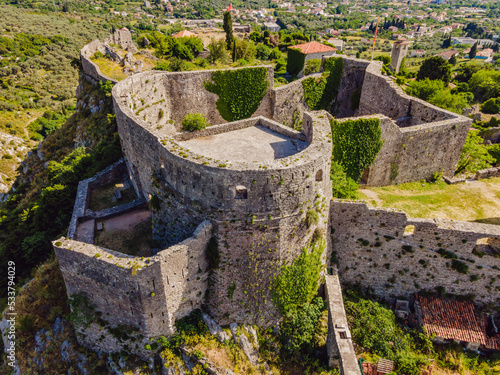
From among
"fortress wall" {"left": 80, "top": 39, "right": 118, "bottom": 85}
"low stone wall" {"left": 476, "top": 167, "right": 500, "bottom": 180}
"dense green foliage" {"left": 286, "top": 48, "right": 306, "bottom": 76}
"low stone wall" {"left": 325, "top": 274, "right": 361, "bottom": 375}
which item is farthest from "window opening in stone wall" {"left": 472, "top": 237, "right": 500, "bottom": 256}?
"dense green foliage" {"left": 286, "top": 48, "right": 306, "bottom": 76}

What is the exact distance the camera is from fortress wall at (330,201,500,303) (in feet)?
49.5

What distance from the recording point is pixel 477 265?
50.5 ft

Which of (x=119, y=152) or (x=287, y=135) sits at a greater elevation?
(x=287, y=135)

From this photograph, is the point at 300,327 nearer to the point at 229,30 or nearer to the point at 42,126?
the point at 229,30

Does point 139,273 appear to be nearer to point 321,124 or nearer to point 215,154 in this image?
point 215,154

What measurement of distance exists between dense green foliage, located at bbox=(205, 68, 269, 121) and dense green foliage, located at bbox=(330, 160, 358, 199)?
918 centimetres

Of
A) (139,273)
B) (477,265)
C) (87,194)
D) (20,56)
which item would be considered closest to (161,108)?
(87,194)

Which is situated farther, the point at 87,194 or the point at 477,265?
the point at 87,194

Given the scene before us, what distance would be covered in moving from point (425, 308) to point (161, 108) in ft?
59.6

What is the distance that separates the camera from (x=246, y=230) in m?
12.5

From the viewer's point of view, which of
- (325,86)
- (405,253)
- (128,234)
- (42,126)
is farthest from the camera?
(42,126)

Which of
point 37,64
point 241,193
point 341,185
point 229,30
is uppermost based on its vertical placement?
point 229,30

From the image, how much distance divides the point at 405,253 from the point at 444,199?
Answer: 584cm

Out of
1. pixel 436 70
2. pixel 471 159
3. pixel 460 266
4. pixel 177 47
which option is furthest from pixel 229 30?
pixel 460 266
